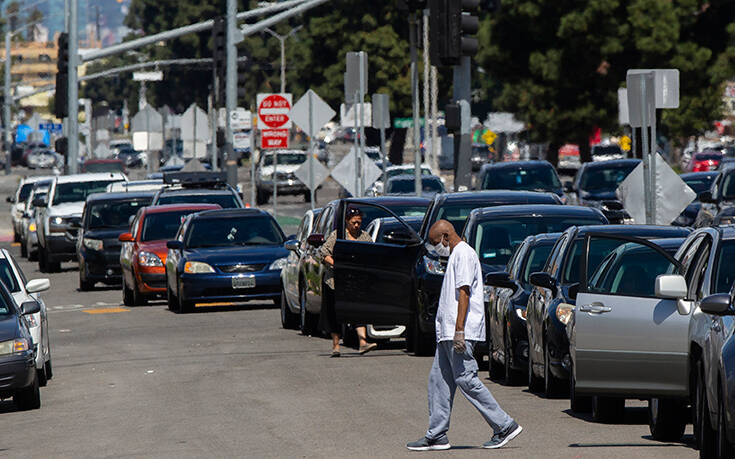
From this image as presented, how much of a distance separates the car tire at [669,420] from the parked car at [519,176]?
25.4 meters

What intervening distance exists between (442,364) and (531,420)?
183cm

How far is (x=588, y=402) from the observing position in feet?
48.2

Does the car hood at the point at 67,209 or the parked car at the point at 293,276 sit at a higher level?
the car hood at the point at 67,209

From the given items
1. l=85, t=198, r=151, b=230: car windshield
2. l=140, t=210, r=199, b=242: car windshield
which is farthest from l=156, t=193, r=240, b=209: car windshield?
l=140, t=210, r=199, b=242: car windshield

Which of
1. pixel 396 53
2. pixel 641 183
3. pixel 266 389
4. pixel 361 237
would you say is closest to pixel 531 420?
pixel 266 389

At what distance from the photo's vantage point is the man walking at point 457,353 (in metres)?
12.4

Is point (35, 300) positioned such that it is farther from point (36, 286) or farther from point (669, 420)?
point (669, 420)

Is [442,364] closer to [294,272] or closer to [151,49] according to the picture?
[294,272]

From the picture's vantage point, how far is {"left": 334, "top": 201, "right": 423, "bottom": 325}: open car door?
1970 cm

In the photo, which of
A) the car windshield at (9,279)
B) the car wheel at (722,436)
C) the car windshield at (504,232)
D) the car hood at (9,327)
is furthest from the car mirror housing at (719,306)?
the car windshield at (9,279)

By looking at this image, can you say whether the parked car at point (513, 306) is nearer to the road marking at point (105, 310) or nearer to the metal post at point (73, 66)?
the road marking at point (105, 310)

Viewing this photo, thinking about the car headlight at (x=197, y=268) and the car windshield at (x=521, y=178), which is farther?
the car windshield at (x=521, y=178)

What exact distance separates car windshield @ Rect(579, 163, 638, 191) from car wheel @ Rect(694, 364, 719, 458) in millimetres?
28630

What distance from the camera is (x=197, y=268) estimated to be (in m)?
27.0
